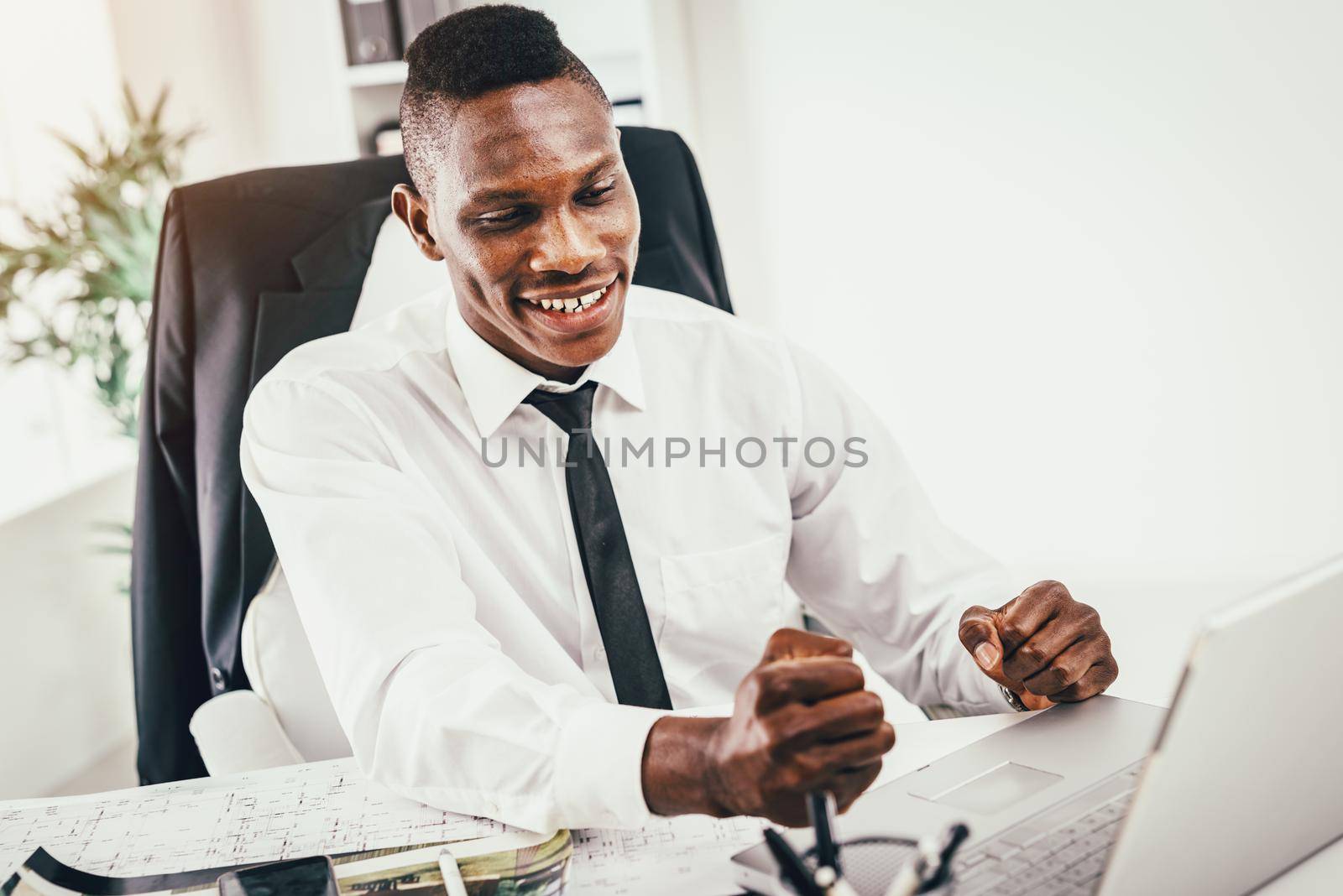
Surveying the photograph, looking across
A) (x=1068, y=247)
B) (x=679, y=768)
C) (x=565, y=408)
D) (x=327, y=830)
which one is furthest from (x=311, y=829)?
(x=1068, y=247)

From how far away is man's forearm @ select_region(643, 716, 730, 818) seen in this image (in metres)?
0.75

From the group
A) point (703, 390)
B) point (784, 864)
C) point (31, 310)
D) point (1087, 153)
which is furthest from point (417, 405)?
point (1087, 153)

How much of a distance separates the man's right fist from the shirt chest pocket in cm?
53

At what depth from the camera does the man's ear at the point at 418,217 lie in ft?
4.06

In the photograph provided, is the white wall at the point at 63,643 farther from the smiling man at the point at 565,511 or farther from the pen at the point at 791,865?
the pen at the point at 791,865

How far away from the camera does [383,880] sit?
0.76 m

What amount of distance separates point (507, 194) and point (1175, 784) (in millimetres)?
751

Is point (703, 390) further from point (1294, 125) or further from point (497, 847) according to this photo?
point (1294, 125)

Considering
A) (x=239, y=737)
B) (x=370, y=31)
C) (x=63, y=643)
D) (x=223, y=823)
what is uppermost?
(x=370, y=31)

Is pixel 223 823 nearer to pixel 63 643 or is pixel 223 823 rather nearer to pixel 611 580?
pixel 611 580

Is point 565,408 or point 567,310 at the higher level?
point 567,310

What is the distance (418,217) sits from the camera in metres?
1.25

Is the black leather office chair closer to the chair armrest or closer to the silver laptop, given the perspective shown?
the chair armrest

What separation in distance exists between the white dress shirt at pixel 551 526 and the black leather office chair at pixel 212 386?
5.2 inches
